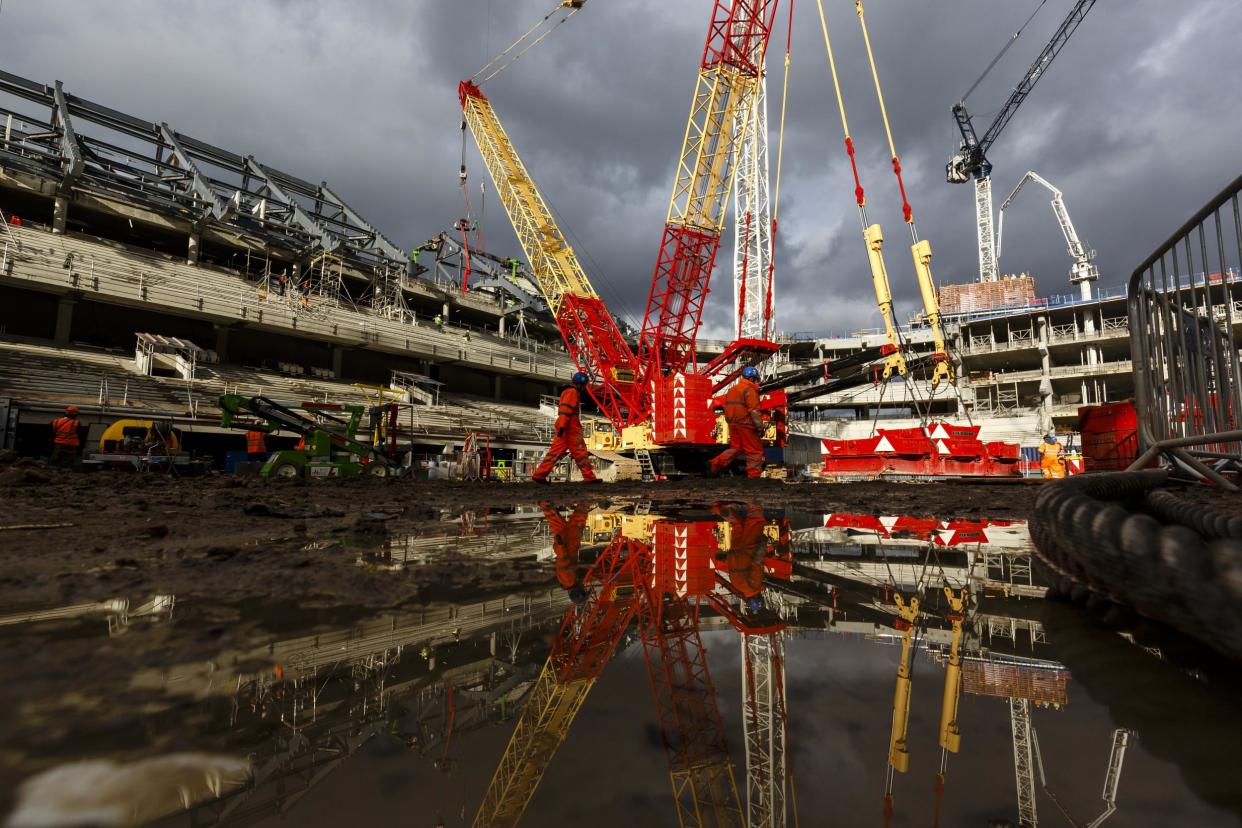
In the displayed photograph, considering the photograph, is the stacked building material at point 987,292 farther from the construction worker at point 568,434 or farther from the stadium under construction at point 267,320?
the construction worker at point 568,434

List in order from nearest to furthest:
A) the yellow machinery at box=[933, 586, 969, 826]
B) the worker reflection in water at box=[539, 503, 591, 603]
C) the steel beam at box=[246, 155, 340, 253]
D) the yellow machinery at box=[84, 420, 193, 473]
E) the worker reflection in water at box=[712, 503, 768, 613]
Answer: the yellow machinery at box=[933, 586, 969, 826], the worker reflection in water at box=[712, 503, 768, 613], the worker reflection in water at box=[539, 503, 591, 603], the yellow machinery at box=[84, 420, 193, 473], the steel beam at box=[246, 155, 340, 253]

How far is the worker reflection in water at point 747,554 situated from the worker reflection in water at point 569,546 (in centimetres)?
65

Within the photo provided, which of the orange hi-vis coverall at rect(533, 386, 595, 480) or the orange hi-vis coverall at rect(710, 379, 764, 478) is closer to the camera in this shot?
the orange hi-vis coverall at rect(533, 386, 595, 480)

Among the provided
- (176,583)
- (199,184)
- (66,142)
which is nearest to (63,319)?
(66,142)

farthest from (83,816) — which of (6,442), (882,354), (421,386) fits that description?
(421,386)

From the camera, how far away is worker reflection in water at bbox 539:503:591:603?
2.33 m

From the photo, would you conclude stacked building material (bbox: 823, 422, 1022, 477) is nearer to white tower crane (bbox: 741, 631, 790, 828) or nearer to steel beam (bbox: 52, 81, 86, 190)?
white tower crane (bbox: 741, 631, 790, 828)

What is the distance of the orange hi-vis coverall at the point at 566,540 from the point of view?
8.34 ft

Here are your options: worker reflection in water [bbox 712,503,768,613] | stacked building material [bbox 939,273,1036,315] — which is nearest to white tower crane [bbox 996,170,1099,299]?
stacked building material [bbox 939,273,1036,315]

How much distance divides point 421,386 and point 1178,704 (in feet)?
108

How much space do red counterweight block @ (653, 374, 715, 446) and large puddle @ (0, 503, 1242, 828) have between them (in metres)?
13.1

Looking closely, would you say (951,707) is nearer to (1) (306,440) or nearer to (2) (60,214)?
(1) (306,440)

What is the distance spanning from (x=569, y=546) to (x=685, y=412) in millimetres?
12001

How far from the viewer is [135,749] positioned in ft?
3.08
